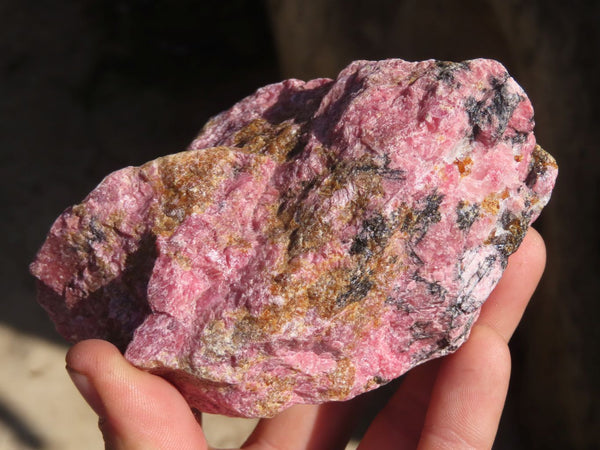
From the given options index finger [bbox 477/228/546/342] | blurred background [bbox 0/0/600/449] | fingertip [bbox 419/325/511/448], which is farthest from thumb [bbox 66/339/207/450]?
blurred background [bbox 0/0/600/449]

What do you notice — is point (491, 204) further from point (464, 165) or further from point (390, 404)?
point (390, 404)

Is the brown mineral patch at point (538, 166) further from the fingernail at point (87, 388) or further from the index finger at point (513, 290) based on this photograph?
the fingernail at point (87, 388)

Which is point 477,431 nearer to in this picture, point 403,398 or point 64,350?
point 403,398

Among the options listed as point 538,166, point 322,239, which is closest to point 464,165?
point 538,166

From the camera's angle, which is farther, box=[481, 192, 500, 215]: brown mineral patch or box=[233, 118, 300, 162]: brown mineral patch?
box=[233, 118, 300, 162]: brown mineral patch

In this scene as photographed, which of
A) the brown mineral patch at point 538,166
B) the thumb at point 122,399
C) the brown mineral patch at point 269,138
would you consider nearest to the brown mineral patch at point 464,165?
the brown mineral patch at point 538,166

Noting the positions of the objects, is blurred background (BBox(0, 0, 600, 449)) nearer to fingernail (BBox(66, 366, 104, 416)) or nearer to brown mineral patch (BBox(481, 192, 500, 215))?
brown mineral patch (BBox(481, 192, 500, 215))

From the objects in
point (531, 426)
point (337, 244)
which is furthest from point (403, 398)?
point (531, 426)
